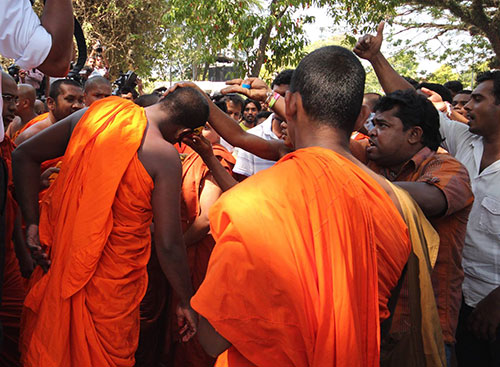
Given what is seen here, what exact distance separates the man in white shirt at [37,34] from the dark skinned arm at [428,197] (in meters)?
1.73

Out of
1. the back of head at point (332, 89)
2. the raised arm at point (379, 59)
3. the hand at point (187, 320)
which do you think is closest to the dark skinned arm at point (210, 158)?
the hand at point (187, 320)

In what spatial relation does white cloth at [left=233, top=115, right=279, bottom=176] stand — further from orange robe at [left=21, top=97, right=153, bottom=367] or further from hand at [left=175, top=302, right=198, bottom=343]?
hand at [left=175, top=302, right=198, bottom=343]

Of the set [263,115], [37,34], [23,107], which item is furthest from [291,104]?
[263,115]

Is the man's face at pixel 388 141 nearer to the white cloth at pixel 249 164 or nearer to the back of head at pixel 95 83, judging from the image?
the white cloth at pixel 249 164

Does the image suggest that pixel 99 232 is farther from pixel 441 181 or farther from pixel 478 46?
pixel 478 46

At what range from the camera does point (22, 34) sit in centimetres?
174

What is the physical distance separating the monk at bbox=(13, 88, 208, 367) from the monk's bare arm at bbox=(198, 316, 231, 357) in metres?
1.10

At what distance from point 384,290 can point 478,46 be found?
61.4ft

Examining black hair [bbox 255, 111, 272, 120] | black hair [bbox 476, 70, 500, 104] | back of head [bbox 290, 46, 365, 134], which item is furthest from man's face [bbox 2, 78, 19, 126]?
black hair [bbox 255, 111, 272, 120]

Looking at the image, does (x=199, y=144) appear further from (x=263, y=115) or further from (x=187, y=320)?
(x=263, y=115)

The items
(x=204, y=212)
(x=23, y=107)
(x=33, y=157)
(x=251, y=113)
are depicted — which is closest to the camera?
(x=33, y=157)

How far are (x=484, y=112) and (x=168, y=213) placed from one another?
2.29m

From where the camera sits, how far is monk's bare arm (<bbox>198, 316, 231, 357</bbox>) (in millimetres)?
1478

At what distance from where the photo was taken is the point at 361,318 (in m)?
1.45
